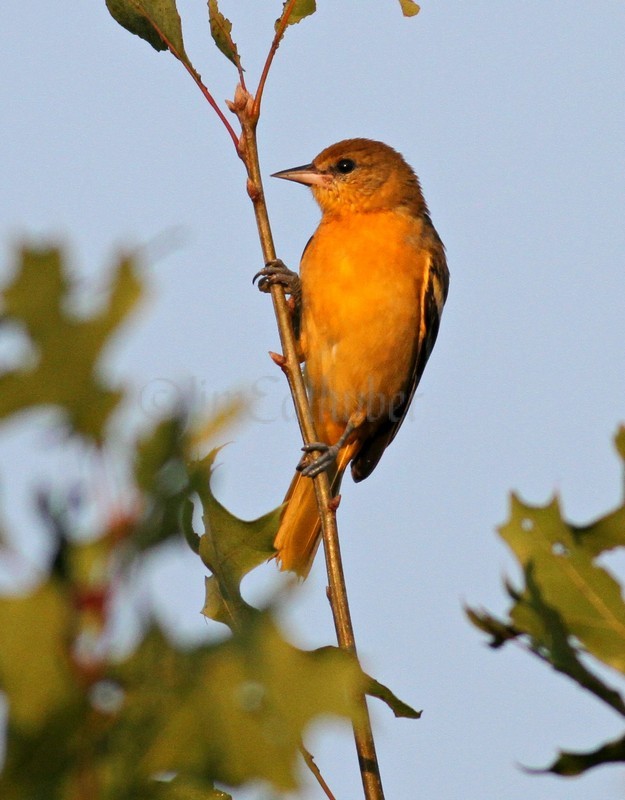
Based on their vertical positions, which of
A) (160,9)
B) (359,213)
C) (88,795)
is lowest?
(88,795)

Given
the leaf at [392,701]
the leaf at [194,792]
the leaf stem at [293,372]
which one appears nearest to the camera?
the leaf at [194,792]

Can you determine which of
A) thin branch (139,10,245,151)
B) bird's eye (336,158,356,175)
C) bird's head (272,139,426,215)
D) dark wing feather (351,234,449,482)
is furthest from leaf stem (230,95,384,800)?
bird's eye (336,158,356,175)

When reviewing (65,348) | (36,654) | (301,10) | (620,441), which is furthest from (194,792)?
(301,10)

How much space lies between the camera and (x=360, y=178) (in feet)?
20.1

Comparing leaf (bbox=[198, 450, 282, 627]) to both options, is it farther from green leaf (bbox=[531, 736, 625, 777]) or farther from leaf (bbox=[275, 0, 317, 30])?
leaf (bbox=[275, 0, 317, 30])

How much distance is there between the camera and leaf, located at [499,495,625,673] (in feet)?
5.50

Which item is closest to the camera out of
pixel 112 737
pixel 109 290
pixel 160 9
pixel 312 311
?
pixel 109 290

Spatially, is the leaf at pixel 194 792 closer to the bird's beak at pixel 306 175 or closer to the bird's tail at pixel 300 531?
the bird's tail at pixel 300 531

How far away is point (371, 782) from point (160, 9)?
218cm

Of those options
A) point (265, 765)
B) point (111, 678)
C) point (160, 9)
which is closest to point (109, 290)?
point (111, 678)

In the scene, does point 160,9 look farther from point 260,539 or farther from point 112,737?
point 112,737

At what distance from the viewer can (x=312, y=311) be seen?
5375mm

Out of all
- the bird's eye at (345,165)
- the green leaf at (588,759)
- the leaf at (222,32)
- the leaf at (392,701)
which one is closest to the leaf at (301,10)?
the leaf at (222,32)

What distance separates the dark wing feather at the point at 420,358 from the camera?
5785 millimetres
